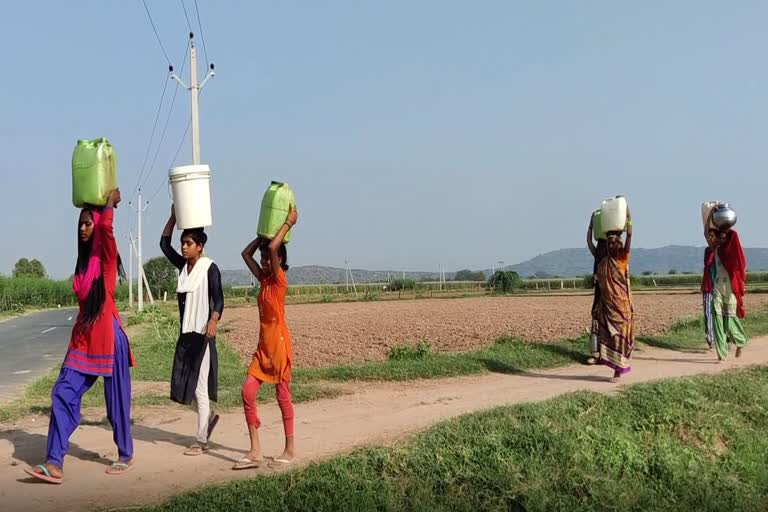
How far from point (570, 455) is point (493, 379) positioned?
4.26m

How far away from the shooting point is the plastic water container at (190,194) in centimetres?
592

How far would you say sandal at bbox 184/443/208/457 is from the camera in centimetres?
587

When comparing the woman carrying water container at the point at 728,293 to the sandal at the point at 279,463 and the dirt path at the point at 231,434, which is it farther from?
the sandal at the point at 279,463

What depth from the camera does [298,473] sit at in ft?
17.0

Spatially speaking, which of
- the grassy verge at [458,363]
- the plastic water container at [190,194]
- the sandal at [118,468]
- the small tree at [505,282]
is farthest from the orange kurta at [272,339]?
the small tree at [505,282]

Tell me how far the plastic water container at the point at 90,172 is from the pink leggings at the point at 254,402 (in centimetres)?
182

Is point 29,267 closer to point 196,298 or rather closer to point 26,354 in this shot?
point 26,354

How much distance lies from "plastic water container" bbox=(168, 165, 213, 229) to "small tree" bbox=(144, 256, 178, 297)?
7053 centimetres

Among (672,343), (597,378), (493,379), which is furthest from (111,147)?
(672,343)

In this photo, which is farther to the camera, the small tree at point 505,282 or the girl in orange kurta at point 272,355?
the small tree at point 505,282

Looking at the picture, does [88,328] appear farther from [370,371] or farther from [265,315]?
[370,371]

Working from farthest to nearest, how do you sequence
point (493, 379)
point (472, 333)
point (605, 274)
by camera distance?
point (472, 333) < point (493, 379) < point (605, 274)

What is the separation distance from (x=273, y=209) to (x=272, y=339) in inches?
40.4

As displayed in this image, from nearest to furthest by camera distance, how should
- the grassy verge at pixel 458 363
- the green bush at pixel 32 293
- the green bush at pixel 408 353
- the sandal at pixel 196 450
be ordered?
the sandal at pixel 196 450
the grassy verge at pixel 458 363
the green bush at pixel 408 353
the green bush at pixel 32 293
